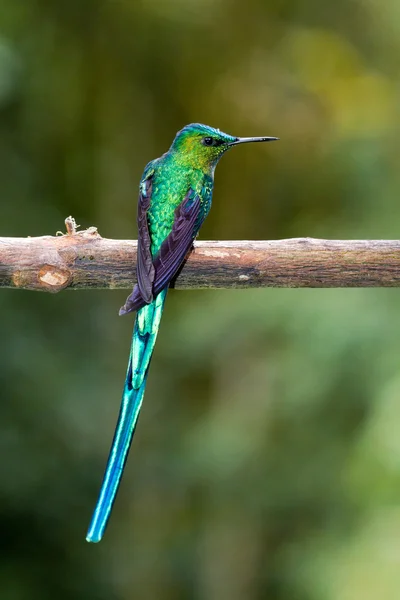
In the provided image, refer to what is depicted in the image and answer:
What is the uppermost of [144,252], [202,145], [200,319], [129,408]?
[200,319]

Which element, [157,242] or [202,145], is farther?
[202,145]

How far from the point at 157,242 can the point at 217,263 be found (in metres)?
0.19

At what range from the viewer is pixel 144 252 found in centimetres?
235

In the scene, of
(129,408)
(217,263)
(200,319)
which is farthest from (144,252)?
(200,319)

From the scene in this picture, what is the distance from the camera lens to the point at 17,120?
589 cm

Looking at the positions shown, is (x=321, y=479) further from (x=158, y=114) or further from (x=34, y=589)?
(x=158, y=114)

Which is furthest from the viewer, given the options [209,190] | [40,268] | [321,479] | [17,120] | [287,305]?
[17,120]

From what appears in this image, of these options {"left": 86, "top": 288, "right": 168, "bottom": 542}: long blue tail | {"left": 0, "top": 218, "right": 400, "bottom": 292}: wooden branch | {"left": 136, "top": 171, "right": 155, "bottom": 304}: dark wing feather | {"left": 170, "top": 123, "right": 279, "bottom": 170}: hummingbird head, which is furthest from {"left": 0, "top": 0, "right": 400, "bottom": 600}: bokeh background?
{"left": 86, "top": 288, "right": 168, "bottom": 542}: long blue tail

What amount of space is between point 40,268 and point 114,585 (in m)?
3.53

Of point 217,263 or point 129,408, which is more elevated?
point 217,263

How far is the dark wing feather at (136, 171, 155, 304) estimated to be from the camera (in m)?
2.25

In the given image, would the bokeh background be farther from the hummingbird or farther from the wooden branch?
the hummingbird

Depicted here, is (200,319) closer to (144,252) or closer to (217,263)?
(217,263)

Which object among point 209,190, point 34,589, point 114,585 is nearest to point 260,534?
point 114,585
